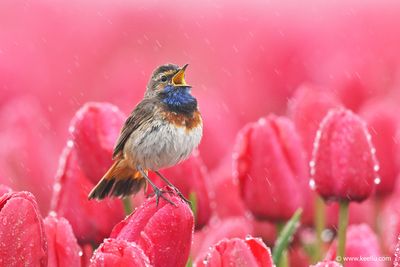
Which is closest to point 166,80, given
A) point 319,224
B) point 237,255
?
point 319,224

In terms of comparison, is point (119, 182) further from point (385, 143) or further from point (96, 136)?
point (385, 143)

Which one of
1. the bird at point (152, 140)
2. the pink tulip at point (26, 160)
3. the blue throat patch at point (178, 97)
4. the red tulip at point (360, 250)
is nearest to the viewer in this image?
the red tulip at point (360, 250)

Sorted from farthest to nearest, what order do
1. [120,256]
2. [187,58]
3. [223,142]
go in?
[187,58] < [223,142] < [120,256]

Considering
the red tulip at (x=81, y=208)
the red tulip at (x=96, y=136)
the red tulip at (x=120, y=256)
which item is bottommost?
the red tulip at (x=120, y=256)

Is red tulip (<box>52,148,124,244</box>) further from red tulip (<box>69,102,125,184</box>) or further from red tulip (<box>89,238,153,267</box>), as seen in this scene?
red tulip (<box>89,238,153,267</box>)

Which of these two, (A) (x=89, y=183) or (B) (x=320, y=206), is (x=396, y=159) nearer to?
(B) (x=320, y=206)

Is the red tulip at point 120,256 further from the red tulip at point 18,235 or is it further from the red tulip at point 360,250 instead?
the red tulip at point 360,250

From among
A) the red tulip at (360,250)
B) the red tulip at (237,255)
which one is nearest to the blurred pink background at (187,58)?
the red tulip at (360,250)
